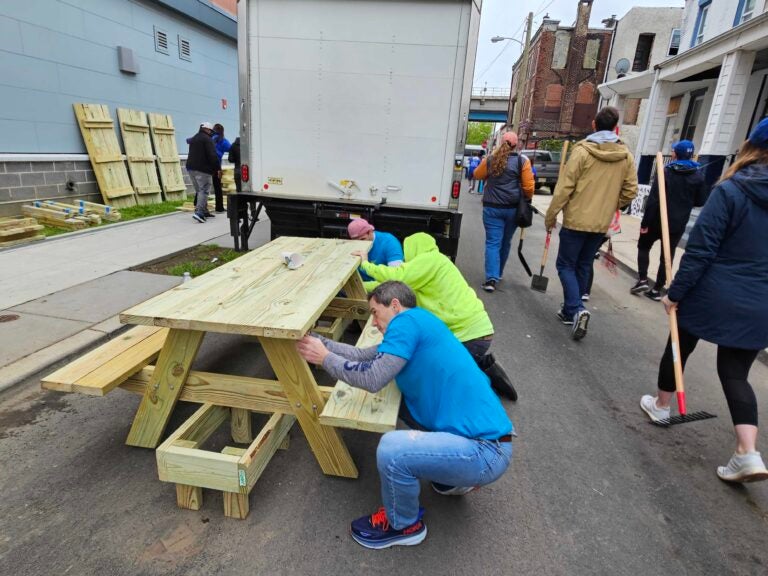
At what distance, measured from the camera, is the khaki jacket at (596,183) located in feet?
15.4

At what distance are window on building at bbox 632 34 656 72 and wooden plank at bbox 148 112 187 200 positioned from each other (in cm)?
3295

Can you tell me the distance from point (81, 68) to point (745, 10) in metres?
15.4

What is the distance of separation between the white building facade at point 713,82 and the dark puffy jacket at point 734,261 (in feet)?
22.9

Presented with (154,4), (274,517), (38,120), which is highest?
(154,4)

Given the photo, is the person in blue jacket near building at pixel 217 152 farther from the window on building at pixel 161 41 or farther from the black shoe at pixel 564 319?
the black shoe at pixel 564 319

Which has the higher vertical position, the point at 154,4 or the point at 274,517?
the point at 154,4

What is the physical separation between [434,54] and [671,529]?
493cm

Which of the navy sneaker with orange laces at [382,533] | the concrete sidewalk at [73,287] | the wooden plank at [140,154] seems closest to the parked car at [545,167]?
the wooden plank at [140,154]

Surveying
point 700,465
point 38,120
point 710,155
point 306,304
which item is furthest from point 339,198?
point 710,155

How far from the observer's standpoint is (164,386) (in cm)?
259

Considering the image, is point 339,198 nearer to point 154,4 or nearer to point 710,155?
point 154,4

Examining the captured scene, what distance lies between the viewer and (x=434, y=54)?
17.4 ft

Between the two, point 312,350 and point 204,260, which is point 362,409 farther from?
point 204,260

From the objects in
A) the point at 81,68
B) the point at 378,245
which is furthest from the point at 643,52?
the point at 378,245
